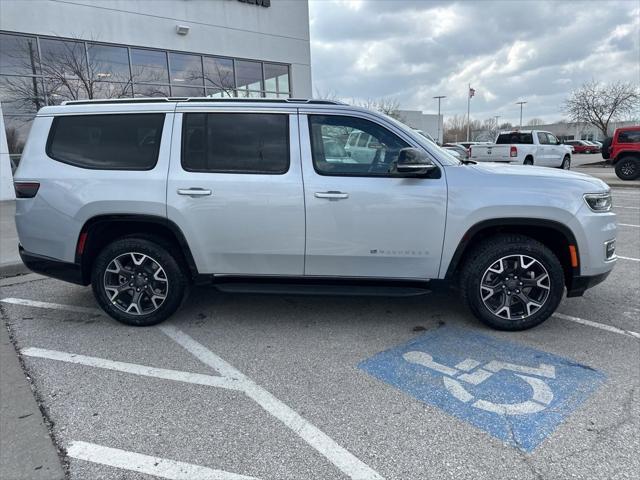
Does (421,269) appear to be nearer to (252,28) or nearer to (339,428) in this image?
(339,428)

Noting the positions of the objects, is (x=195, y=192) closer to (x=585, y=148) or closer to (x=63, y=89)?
(x=63, y=89)

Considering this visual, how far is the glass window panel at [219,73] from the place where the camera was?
15023mm

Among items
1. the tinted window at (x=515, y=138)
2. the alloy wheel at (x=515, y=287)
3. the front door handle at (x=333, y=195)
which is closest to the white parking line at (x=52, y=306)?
the front door handle at (x=333, y=195)

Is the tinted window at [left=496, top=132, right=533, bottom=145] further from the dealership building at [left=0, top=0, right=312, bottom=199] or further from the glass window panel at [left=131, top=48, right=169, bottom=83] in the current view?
the glass window panel at [left=131, top=48, right=169, bottom=83]

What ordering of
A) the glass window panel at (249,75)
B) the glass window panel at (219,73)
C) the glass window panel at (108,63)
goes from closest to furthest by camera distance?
1. the glass window panel at (108,63)
2. the glass window panel at (219,73)
3. the glass window panel at (249,75)

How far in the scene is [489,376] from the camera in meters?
3.14

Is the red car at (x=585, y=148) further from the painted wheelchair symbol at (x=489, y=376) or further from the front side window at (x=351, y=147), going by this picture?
the painted wheelchair symbol at (x=489, y=376)

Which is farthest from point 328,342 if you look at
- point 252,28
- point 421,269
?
point 252,28

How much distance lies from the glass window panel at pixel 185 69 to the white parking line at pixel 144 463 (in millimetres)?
13779

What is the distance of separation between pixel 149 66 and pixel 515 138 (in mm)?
15087

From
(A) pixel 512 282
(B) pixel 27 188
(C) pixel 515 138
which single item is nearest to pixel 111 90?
(B) pixel 27 188

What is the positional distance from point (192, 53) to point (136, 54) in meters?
1.77

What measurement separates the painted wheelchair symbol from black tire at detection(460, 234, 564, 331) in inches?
22.7

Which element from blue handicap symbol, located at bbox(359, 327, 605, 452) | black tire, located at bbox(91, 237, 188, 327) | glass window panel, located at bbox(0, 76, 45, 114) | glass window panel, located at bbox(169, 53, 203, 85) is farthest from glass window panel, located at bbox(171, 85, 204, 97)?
blue handicap symbol, located at bbox(359, 327, 605, 452)
